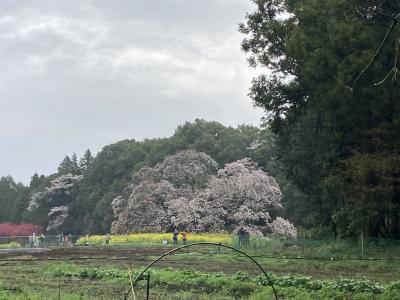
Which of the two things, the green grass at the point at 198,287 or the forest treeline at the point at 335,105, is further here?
the forest treeline at the point at 335,105

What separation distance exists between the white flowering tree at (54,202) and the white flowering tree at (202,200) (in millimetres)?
22581

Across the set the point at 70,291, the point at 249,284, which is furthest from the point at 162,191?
the point at 70,291

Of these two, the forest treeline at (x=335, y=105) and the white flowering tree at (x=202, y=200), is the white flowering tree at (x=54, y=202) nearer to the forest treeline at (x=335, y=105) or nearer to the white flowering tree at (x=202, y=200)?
the white flowering tree at (x=202, y=200)

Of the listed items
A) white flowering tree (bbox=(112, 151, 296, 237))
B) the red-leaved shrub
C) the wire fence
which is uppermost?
white flowering tree (bbox=(112, 151, 296, 237))

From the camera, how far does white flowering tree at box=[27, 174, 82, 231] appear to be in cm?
7644

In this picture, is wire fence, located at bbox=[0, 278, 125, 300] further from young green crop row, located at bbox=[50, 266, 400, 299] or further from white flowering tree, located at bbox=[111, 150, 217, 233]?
white flowering tree, located at bbox=[111, 150, 217, 233]

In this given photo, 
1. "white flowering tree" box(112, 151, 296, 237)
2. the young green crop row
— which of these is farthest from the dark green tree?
"white flowering tree" box(112, 151, 296, 237)

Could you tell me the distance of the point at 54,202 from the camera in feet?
264

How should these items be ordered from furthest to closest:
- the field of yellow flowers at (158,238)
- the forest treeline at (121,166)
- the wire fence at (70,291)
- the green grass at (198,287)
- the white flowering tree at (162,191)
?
1. the forest treeline at (121,166)
2. the white flowering tree at (162,191)
3. the field of yellow flowers at (158,238)
4. the green grass at (198,287)
5. the wire fence at (70,291)

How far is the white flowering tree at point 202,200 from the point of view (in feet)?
152

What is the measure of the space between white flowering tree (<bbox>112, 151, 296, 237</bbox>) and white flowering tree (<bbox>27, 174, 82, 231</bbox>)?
74.1 ft

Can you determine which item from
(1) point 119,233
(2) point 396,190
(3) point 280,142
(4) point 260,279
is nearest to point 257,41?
(3) point 280,142

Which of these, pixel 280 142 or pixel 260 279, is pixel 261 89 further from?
pixel 260 279

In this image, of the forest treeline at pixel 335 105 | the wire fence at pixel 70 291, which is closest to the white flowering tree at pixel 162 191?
the forest treeline at pixel 335 105
